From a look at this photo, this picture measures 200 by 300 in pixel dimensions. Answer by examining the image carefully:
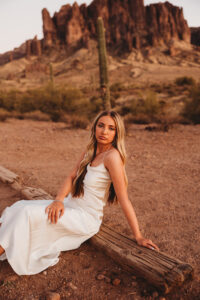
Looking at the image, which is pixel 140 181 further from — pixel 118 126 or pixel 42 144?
pixel 42 144

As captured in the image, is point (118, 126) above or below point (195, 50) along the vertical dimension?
below

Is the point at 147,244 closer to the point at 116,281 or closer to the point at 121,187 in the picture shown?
the point at 116,281

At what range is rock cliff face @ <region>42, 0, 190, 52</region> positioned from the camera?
67.3m

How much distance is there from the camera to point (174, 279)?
1.73 metres

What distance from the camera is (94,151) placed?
97.4 inches

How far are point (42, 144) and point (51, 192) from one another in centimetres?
355

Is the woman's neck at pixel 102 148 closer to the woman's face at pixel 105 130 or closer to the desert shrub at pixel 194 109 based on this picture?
the woman's face at pixel 105 130

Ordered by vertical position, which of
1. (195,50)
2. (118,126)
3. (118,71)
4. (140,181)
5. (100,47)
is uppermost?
(195,50)

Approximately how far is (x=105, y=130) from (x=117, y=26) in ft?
264

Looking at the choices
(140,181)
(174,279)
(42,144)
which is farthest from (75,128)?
(174,279)

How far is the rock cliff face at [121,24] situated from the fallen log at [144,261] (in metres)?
65.8

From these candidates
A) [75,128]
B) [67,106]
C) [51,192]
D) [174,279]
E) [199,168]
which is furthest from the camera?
[67,106]

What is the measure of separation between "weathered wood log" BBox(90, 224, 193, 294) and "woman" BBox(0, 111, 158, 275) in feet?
0.31

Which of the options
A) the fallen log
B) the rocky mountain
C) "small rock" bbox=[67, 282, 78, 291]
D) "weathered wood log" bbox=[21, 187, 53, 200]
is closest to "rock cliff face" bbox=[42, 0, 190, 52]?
the rocky mountain
